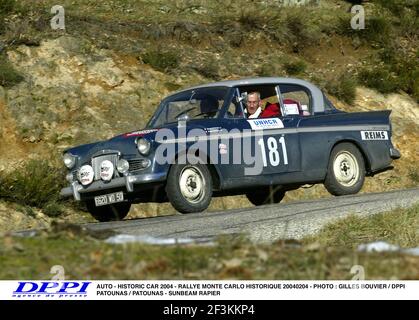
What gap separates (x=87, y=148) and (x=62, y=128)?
191 inches

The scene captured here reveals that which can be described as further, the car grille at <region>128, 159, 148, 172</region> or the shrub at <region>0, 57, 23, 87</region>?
the shrub at <region>0, 57, 23, 87</region>

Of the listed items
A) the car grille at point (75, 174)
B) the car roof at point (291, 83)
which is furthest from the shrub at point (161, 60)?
the car grille at point (75, 174)

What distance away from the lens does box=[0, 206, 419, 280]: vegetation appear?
5.41m

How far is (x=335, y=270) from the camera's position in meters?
5.50

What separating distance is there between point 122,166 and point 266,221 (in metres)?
2.33

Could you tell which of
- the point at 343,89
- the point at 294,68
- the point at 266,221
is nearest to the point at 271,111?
the point at 266,221

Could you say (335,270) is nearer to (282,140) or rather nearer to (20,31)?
(282,140)

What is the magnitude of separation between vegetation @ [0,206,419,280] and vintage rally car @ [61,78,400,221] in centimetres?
403

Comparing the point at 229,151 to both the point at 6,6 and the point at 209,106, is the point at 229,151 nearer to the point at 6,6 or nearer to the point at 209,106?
the point at 209,106

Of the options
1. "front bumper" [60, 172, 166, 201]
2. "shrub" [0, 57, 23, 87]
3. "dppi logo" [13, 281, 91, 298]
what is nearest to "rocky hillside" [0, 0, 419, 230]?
"shrub" [0, 57, 23, 87]

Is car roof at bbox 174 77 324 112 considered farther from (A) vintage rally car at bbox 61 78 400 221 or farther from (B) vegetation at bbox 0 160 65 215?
(B) vegetation at bbox 0 160 65 215

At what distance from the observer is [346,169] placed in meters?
12.5
